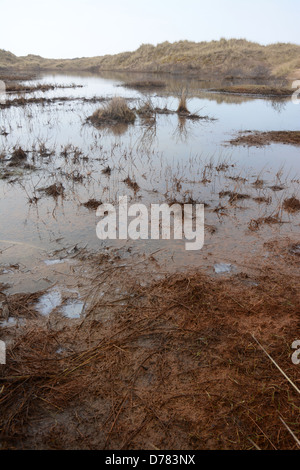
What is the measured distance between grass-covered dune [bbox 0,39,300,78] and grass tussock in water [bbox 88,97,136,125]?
955 inches

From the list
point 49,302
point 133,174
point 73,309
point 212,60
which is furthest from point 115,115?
point 212,60

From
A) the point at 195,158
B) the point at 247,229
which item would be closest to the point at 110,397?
the point at 247,229

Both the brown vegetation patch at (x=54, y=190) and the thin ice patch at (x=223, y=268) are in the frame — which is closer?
the thin ice patch at (x=223, y=268)

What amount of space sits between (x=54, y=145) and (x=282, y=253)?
6.89m

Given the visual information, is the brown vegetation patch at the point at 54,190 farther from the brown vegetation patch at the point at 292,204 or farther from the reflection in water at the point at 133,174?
the brown vegetation patch at the point at 292,204

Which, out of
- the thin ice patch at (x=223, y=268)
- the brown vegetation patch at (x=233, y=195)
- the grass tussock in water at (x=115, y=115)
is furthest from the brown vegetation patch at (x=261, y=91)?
the thin ice patch at (x=223, y=268)

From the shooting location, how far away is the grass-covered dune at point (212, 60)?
119 ft

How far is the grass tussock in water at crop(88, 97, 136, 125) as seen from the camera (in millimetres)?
12156

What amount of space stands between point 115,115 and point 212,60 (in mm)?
36872

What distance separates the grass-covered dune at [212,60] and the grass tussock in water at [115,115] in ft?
79.6

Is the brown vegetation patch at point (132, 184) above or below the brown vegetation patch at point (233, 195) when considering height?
above

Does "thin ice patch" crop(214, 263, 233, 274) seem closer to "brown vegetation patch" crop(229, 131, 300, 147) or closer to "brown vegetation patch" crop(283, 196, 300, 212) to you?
"brown vegetation patch" crop(283, 196, 300, 212)

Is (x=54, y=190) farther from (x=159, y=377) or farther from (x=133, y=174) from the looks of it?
(x=159, y=377)

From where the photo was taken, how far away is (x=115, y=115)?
12234 mm
